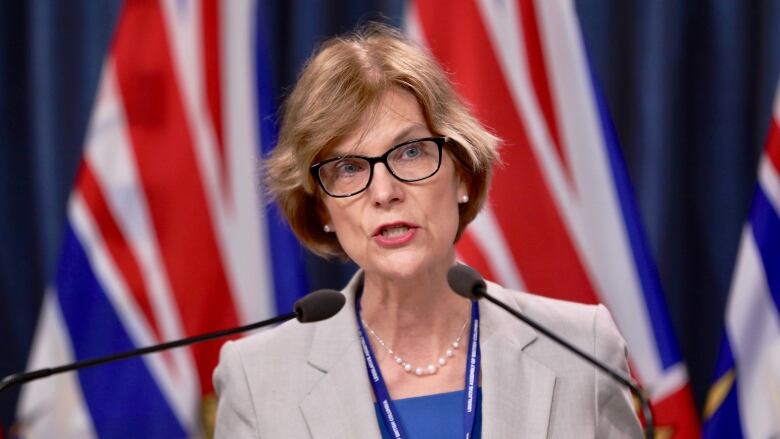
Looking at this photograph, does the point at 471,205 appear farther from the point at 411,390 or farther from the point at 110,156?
the point at 110,156

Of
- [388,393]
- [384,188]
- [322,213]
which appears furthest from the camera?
[322,213]

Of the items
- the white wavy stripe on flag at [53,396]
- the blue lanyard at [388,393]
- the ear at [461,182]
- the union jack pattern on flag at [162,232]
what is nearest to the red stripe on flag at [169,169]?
the union jack pattern on flag at [162,232]

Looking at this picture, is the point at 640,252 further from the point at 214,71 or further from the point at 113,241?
the point at 113,241

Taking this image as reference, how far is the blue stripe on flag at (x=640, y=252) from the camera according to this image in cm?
247

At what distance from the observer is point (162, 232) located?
2527 millimetres

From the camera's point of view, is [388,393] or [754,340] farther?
[754,340]

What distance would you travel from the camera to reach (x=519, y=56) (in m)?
2.52

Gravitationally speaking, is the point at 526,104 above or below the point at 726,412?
above

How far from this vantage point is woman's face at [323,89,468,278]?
5.58 feet

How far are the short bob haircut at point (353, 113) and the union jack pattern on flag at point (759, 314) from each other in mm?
819

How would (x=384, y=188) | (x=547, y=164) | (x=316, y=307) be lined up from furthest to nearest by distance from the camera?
(x=547, y=164)
(x=384, y=188)
(x=316, y=307)

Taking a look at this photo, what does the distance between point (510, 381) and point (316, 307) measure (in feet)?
1.52

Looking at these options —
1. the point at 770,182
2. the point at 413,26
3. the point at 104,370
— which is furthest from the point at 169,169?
the point at 770,182

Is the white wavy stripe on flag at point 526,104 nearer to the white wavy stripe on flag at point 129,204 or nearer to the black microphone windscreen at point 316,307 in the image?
the white wavy stripe on flag at point 129,204
